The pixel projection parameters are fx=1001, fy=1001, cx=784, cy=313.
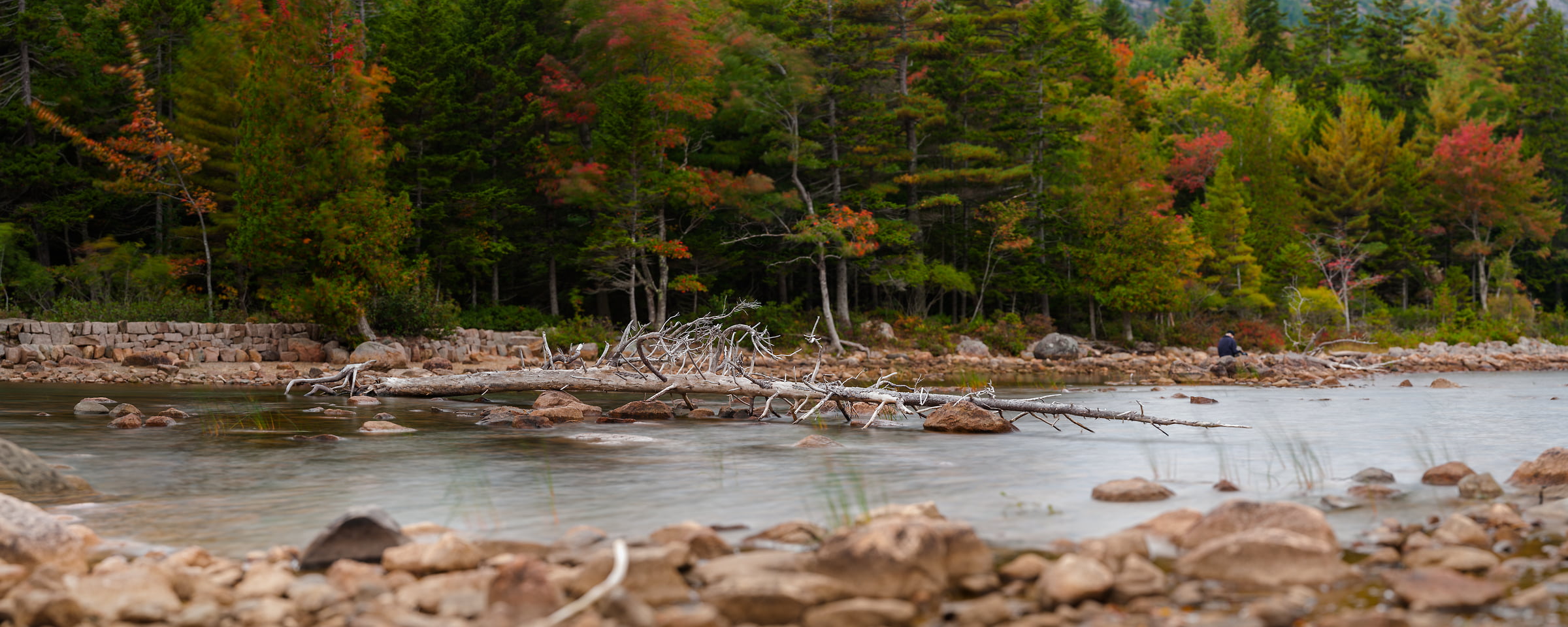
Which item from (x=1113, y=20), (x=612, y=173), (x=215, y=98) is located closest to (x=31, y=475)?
(x=612, y=173)

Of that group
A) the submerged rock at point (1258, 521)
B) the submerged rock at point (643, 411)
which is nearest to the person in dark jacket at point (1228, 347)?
the submerged rock at point (643, 411)

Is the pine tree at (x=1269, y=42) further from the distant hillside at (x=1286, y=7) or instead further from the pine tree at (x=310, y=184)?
the pine tree at (x=310, y=184)

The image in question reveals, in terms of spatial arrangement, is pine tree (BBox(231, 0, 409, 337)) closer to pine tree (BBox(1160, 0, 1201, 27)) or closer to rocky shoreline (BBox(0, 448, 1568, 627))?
rocky shoreline (BBox(0, 448, 1568, 627))

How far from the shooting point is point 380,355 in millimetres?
18891

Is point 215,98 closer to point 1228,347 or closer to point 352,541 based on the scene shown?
point 352,541

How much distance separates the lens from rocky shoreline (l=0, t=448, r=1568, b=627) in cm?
317

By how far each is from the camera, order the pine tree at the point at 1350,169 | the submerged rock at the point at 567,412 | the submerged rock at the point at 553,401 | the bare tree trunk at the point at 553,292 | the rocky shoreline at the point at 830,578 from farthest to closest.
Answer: the pine tree at the point at 1350,169
the bare tree trunk at the point at 553,292
the submerged rock at the point at 553,401
the submerged rock at the point at 567,412
the rocky shoreline at the point at 830,578

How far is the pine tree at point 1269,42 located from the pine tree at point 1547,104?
10820 mm

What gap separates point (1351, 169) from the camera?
40.5 metres

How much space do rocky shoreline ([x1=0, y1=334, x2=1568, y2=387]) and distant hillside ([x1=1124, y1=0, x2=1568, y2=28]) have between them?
38148 millimetres

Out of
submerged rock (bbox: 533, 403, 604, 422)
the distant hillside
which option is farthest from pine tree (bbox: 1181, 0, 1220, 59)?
submerged rock (bbox: 533, 403, 604, 422)

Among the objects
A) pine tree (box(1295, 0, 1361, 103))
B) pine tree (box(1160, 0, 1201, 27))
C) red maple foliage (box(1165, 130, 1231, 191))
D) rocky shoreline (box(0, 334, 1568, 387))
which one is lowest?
rocky shoreline (box(0, 334, 1568, 387))

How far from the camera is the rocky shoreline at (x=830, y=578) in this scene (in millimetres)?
3172

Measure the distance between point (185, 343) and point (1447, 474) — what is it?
1990 centimetres
